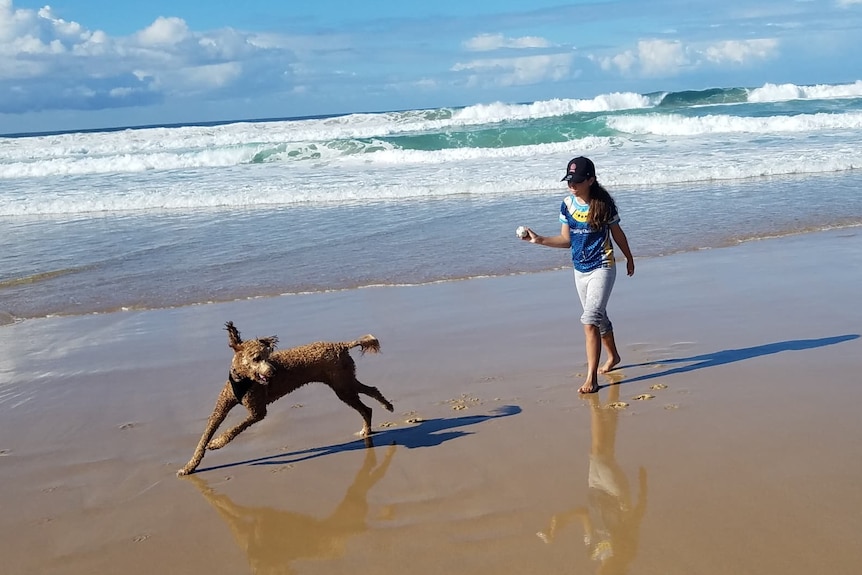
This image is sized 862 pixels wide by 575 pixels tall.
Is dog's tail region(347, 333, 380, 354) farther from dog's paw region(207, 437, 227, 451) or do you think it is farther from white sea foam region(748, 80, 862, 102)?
white sea foam region(748, 80, 862, 102)

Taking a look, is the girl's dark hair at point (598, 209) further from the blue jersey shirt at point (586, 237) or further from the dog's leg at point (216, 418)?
the dog's leg at point (216, 418)

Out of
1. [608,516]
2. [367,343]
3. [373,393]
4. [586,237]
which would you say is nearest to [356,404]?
[373,393]

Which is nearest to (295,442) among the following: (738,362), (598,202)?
(598,202)

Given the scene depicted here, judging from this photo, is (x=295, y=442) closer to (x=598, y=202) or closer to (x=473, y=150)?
(x=598, y=202)

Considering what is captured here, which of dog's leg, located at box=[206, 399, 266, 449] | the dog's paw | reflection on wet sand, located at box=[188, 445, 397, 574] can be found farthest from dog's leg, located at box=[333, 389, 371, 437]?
the dog's paw

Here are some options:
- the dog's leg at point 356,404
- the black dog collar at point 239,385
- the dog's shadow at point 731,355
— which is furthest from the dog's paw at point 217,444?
the dog's shadow at point 731,355

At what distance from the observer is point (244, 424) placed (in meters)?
4.48

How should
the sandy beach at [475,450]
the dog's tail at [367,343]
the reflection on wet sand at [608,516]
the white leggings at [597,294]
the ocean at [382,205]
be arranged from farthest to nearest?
the ocean at [382,205] → the white leggings at [597,294] → the dog's tail at [367,343] → the sandy beach at [475,450] → the reflection on wet sand at [608,516]

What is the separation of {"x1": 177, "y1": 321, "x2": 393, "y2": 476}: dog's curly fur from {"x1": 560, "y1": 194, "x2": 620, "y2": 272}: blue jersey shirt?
169 cm

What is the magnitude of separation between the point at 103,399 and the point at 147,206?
13354mm

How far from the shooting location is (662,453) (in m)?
4.06

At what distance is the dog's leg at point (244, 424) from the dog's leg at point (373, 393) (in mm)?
591

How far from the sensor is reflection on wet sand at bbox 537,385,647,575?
315 cm

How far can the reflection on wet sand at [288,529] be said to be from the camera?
340 cm
